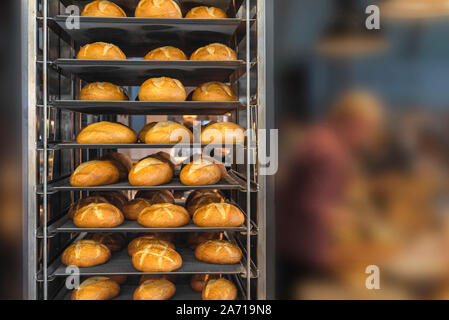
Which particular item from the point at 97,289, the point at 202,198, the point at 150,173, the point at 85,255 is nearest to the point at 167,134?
the point at 150,173

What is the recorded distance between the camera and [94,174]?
1.77 metres

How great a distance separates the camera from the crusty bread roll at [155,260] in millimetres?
1672

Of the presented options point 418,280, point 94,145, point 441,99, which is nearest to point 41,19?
point 94,145

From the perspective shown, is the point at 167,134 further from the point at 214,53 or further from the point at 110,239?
the point at 110,239

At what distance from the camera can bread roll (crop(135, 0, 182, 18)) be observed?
176cm

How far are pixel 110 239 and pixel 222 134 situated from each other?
885mm

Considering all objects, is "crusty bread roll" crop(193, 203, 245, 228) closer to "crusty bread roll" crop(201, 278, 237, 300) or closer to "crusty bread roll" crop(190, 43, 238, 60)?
"crusty bread roll" crop(201, 278, 237, 300)

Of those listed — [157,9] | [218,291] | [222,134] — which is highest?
[157,9]

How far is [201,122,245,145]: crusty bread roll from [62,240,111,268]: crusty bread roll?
0.76 m

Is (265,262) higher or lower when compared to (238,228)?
lower

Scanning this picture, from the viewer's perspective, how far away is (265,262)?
64.6 inches

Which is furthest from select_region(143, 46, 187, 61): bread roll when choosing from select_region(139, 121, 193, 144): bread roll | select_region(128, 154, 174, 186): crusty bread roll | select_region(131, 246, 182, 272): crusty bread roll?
select_region(131, 246, 182, 272): crusty bread roll
